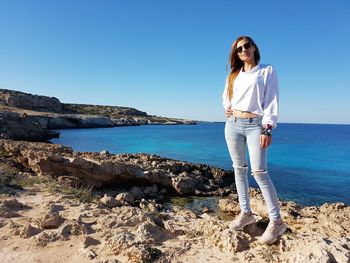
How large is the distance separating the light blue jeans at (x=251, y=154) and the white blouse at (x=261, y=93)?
0.50ft

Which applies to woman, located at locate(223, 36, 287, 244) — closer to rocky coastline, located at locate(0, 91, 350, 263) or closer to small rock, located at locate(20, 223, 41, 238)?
rocky coastline, located at locate(0, 91, 350, 263)

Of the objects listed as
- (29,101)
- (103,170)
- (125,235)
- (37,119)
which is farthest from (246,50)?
(29,101)

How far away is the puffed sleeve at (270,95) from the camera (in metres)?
3.96

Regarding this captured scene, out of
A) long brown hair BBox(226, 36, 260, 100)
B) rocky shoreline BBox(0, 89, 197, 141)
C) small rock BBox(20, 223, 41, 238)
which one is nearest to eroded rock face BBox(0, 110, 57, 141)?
rocky shoreline BBox(0, 89, 197, 141)

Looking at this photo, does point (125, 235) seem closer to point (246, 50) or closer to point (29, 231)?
point (29, 231)

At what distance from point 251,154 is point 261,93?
82 centimetres

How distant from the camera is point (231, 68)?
4.58 meters

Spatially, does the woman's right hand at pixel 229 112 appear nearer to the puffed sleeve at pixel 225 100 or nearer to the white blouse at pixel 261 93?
the puffed sleeve at pixel 225 100

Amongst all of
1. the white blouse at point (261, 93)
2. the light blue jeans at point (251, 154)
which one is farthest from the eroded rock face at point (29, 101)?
the white blouse at point (261, 93)

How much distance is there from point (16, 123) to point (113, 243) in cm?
5100

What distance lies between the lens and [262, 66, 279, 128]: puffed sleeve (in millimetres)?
3963

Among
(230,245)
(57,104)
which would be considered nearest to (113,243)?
(230,245)

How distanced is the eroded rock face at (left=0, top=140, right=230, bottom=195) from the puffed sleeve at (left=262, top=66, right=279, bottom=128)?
11.7 metres

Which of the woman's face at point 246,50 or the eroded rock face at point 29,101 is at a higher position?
the eroded rock face at point 29,101
